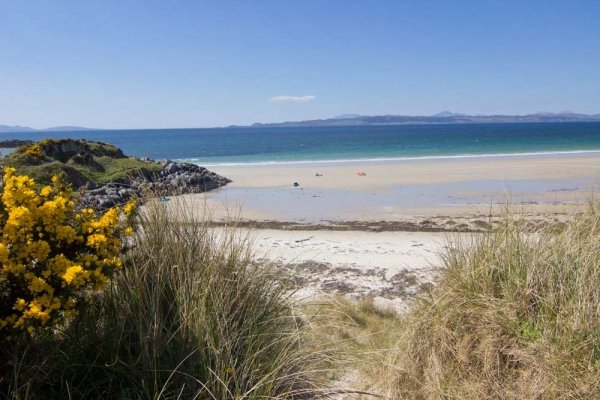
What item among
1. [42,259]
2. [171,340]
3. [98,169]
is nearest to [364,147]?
[98,169]

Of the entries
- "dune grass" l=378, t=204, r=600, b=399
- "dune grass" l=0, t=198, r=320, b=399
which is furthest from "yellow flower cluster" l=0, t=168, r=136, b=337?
"dune grass" l=378, t=204, r=600, b=399

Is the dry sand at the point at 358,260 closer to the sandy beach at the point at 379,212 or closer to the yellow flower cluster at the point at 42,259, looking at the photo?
the sandy beach at the point at 379,212

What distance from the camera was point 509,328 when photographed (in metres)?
3.54

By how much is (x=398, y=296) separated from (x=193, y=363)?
4837mm

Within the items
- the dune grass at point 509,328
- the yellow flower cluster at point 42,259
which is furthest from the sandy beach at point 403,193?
the yellow flower cluster at point 42,259

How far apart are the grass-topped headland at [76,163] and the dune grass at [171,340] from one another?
1245 cm

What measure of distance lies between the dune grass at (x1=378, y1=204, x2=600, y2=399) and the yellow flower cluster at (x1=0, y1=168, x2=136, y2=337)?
7.80ft

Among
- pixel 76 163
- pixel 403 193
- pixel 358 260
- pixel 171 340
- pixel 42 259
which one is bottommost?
pixel 358 260

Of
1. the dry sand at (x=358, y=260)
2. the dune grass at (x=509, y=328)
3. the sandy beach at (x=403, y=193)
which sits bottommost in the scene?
the dry sand at (x=358, y=260)

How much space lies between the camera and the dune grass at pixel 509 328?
3.17 m

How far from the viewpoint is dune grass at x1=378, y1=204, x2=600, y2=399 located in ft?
10.4

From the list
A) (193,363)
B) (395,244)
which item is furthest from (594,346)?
(395,244)

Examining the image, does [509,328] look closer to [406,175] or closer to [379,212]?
[379,212]

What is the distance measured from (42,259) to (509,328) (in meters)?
3.18
